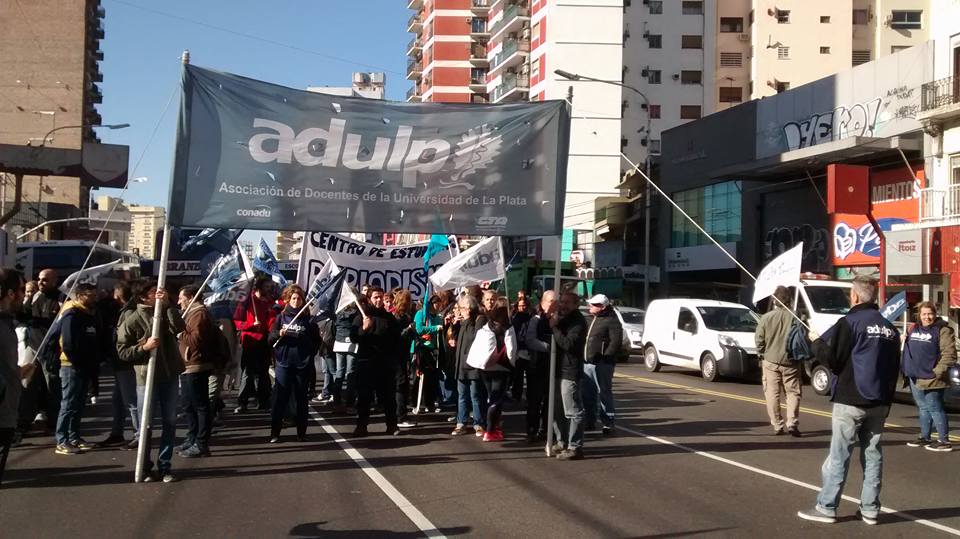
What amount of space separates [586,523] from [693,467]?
111 inches

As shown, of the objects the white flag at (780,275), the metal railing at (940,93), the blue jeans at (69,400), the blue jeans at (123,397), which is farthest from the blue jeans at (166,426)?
the metal railing at (940,93)

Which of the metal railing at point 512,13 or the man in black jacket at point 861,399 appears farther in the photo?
the metal railing at point 512,13

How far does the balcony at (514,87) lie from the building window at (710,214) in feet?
84.2

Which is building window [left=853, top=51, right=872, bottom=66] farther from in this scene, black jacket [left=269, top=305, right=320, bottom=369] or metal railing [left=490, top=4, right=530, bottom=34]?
black jacket [left=269, top=305, right=320, bottom=369]

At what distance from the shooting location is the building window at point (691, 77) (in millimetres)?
65000

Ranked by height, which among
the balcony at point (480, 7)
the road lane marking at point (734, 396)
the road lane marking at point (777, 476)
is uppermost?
the balcony at point (480, 7)

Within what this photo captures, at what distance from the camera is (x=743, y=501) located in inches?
321

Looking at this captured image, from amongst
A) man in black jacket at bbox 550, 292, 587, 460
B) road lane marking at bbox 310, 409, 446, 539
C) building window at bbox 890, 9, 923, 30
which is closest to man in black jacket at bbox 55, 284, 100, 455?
road lane marking at bbox 310, 409, 446, 539

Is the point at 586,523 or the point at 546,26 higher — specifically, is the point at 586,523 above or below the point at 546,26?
below

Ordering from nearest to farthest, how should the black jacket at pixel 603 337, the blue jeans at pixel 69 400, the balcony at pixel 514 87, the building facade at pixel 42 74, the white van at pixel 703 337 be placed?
the blue jeans at pixel 69 400
the black jacket at pixel 603 337
the white van at pixel 703 337
the balcony at pixel 514 87
the building facade at pixel 42 74

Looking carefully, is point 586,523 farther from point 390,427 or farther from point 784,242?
point 784,242

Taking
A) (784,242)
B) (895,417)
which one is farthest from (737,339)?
(784,242)

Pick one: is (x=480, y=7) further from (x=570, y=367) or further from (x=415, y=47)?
(x=570, y=367)

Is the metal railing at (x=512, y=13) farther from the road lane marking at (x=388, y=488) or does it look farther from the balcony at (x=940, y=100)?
the road lane marking at (x=388, y=488)
